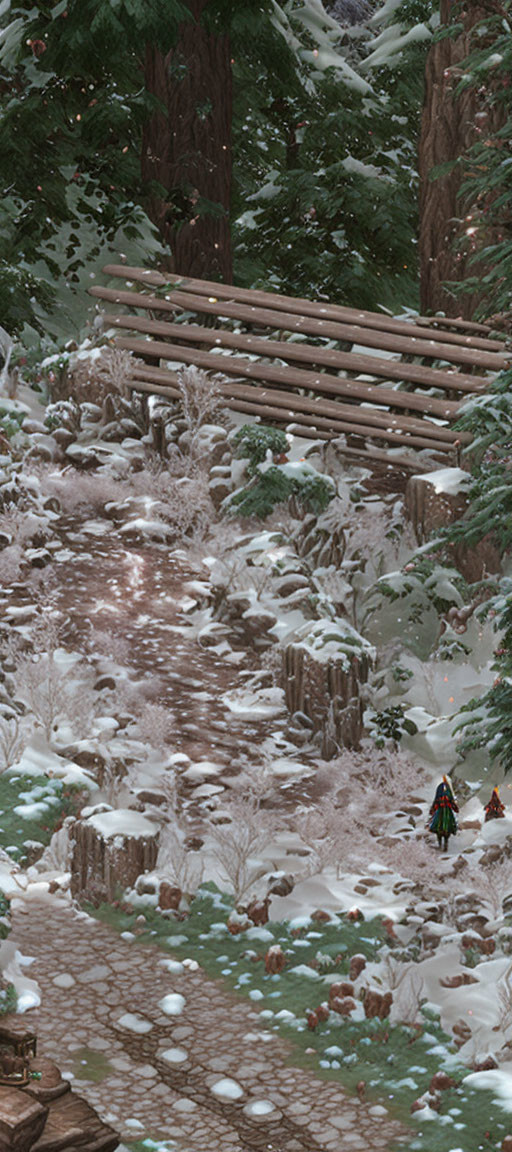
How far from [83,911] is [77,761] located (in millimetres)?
1273

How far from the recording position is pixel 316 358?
12.9m

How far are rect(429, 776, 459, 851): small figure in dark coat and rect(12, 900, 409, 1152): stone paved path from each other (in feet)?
5.54

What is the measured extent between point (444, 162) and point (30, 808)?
7449 millimetres

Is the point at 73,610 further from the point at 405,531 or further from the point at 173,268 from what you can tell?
the point at 173,268

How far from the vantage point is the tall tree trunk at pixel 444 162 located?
13.6m

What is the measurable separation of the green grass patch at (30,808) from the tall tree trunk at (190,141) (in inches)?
280

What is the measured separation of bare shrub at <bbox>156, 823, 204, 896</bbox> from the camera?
329 inches

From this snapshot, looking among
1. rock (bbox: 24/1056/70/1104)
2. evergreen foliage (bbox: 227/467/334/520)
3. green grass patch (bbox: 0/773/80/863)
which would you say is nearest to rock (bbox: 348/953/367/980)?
rock (bbox: 24/1056/70/1104)

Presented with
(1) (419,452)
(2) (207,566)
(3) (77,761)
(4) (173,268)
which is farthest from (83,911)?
(4) (173,268)

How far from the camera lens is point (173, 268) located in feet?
48.7

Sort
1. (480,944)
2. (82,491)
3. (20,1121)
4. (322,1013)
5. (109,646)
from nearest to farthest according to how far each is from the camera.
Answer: (20,1121) < (322,1013) < (480,944) < (109,646) < (82,491)

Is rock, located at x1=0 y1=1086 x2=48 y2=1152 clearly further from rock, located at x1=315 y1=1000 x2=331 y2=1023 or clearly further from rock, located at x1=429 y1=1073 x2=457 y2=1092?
rock, located at x1=429 y1=1073 x2=457 y2=1092

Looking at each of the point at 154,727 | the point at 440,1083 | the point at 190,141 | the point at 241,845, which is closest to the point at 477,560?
the point at 154,727

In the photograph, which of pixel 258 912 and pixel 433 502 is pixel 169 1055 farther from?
pixel 433 502
